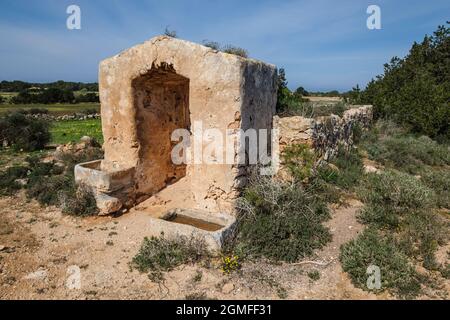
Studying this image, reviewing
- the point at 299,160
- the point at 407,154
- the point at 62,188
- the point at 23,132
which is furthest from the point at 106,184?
the point at 23,132

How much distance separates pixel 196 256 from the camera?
433cm

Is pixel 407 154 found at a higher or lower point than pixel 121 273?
higher

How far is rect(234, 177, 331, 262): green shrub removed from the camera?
175 inches

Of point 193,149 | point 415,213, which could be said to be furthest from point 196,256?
point 415,213

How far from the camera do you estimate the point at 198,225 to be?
5039 millimetres

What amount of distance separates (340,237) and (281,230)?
103cm

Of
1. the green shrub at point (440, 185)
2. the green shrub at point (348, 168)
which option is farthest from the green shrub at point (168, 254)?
the green shrub at point (440, 185)

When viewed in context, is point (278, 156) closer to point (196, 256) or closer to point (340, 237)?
point (340, 237)

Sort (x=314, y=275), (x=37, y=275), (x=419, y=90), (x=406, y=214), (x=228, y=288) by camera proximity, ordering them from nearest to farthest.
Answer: (x=228, y=288), (x=314, y=275), (x=37, y=275), (x=406, y=214), (x=419, y=90)

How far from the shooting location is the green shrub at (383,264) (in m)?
3.64

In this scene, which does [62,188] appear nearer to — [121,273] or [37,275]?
[37,275]

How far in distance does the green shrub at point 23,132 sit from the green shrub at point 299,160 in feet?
37.8

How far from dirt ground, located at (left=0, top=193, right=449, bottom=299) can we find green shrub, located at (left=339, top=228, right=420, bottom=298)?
0.45ft

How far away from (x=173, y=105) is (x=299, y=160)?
10.5 feet
